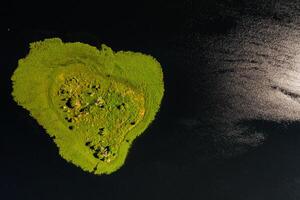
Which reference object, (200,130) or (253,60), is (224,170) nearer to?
(200,130)

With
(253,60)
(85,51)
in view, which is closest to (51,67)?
(85,51)

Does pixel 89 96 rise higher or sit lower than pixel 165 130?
higher

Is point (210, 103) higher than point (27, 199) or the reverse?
higher
